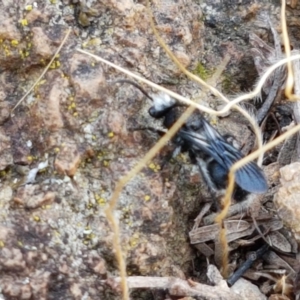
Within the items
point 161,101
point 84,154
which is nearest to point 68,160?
point 84,154

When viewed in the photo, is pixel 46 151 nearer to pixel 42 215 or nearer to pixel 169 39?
pixel 42 215

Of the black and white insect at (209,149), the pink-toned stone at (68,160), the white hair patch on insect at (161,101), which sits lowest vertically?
the black and white insect at (209,149)

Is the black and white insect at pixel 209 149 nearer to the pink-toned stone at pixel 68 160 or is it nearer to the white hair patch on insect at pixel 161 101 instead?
the white hair patch on insect at pixel 161 101

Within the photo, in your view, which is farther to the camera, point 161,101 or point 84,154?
point 161,101

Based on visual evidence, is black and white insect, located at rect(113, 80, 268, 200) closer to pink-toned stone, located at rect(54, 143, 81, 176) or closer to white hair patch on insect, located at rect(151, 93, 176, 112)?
white hair patch on insect, located at rect(151, 93, 176, 112)

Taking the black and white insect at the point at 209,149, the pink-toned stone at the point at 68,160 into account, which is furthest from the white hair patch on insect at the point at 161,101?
the pink-toned stone at the point at 68,160

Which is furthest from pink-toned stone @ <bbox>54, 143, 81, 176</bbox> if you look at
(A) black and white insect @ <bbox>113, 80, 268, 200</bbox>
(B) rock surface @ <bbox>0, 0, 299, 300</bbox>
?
(A) black and white insect @ <bbox>113, 80, 268, 200</bbox>

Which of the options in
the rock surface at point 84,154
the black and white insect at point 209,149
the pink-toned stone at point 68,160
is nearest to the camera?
the rock surface at point 84,154

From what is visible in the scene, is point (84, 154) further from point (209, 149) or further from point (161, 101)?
point (209, 149)
